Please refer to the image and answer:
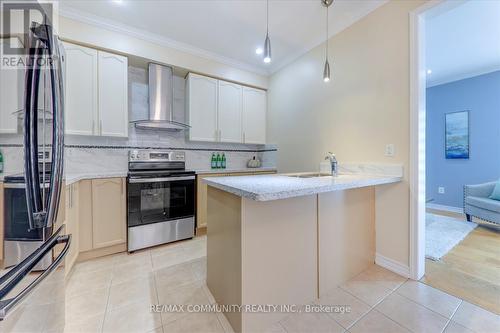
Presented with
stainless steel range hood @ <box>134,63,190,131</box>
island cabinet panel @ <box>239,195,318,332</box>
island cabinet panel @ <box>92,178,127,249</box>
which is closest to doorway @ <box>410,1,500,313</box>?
island cabinet panel @ <box>239,195,318,332</box>

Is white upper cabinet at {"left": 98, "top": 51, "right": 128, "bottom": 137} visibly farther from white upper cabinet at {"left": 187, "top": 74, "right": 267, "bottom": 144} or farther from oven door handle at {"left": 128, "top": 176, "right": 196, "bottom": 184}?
white upper cabinet at {"left": 187, "top": 74, "right": 267, "bottom": 144}

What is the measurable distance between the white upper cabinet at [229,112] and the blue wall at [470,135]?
4008 millimetres

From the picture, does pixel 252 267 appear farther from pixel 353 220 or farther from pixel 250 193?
pixel 353 220

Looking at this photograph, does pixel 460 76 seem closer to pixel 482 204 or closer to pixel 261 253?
pixel 482 204

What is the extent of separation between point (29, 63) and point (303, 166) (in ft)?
8.98

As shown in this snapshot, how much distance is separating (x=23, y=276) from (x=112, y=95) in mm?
2196

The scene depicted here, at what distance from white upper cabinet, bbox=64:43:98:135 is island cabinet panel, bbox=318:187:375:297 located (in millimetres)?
2564

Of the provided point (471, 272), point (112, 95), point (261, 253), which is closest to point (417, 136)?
point (471, 272)

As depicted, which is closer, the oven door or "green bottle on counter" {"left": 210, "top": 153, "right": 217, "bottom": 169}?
the oven door

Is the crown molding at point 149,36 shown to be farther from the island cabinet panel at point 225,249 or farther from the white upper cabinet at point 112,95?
the island cabinet panel at point 225,249

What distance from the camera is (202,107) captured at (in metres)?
3.04

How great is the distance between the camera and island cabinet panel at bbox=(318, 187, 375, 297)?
1585mm

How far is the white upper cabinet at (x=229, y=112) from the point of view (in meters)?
3.21

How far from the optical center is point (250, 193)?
3.44 ft
